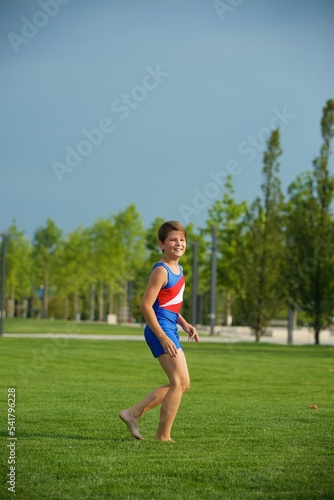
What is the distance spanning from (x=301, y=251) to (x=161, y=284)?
30233mm

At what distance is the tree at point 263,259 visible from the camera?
4025cm

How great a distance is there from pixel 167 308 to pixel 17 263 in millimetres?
84613

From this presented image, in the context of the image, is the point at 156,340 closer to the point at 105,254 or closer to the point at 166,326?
the point at 166,326

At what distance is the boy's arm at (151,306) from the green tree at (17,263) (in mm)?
83849

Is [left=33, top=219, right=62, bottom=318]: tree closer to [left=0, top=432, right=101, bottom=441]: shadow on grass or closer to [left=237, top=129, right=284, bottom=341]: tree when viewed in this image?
[left=237, top=129, right=284, bottom=341]: tree

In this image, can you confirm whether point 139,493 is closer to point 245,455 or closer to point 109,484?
point 109,484

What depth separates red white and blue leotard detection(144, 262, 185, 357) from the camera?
7043 millimetres

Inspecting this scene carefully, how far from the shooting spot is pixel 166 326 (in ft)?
23.2

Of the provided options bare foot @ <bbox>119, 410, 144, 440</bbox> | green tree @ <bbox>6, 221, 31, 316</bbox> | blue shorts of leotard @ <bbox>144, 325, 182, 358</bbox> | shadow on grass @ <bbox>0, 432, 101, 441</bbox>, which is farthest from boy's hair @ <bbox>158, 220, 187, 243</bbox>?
green tree @ <bbox>6, 221, 31, 316</bbox>

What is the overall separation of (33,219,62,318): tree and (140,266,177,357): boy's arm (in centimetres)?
8458

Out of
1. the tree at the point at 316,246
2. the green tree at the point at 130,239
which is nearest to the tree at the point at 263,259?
the tree at the point at 316,246

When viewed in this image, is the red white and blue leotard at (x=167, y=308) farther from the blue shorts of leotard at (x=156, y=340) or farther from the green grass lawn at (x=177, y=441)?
the green grass lawn at (x=177, y=441)

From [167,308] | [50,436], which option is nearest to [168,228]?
[167,308]

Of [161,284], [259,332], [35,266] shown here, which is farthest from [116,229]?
[161,284]
